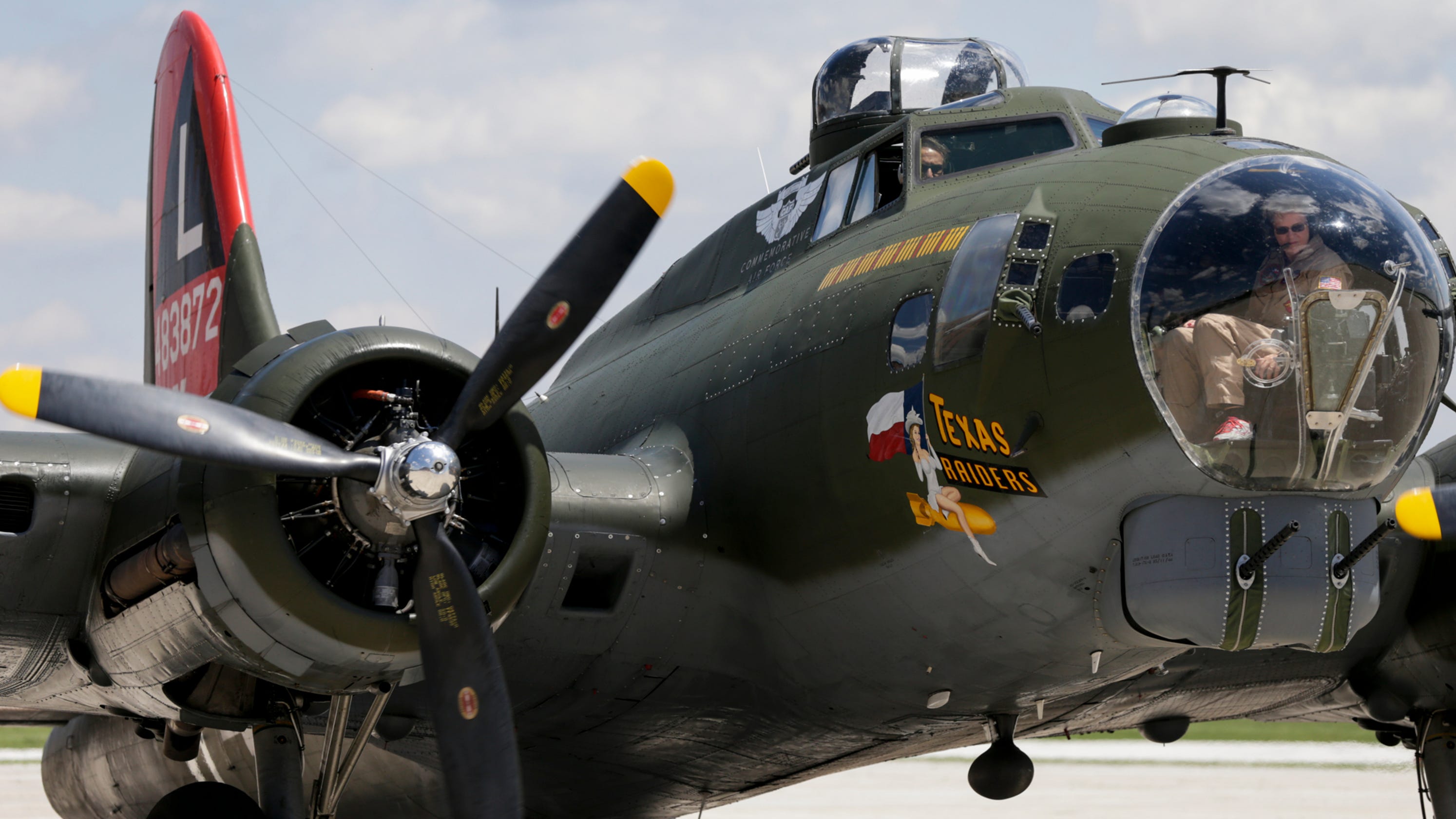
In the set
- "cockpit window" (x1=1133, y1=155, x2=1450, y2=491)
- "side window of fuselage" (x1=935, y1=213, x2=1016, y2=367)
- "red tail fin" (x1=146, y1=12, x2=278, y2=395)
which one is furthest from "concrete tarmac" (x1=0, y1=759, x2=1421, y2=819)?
"cockpit window" (x1=1133, y1=155, x2=1450, y2=491)

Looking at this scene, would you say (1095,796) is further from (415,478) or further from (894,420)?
(415,478)

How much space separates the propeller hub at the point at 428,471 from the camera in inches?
270

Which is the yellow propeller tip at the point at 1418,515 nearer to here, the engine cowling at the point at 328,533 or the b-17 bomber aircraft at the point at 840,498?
the b-17 bomber aircraft at the point at 840,498

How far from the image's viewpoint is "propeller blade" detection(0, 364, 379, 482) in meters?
6.70

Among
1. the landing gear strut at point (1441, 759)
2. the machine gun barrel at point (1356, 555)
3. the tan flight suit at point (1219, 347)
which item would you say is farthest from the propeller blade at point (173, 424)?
the landing gear strut at point (1441, 759)

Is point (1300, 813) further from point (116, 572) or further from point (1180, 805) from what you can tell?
point (116, 572)

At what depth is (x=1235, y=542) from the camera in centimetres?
636

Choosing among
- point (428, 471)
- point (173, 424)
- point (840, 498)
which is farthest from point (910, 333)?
point (173, 424)

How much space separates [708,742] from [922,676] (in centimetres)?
201

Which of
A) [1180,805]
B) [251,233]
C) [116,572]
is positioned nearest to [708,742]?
[116,572]

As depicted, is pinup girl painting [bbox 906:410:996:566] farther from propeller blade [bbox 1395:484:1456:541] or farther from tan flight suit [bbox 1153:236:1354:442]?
propeller blade [bbox 1395:484:1456:541]

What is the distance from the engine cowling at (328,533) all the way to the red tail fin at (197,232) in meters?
3.58

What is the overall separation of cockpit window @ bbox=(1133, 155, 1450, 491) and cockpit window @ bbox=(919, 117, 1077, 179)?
1826 mm

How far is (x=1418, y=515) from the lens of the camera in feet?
21.7
